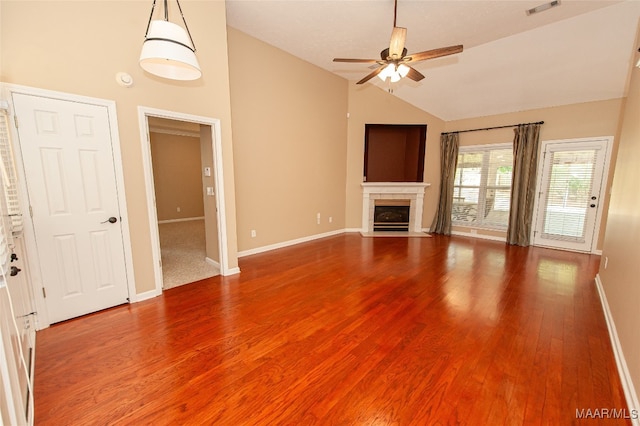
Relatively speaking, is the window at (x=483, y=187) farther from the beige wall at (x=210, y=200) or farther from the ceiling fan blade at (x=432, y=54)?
the beige wall at (x=210, y=200)

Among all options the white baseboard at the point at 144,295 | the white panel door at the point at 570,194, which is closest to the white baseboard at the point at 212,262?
the white baseboard at the point at 144,295

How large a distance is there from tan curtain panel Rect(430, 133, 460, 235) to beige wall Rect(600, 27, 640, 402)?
9.82 ft

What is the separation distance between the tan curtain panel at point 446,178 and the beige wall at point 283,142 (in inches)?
95.3

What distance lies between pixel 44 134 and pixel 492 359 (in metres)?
4.16

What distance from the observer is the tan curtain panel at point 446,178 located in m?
6.16

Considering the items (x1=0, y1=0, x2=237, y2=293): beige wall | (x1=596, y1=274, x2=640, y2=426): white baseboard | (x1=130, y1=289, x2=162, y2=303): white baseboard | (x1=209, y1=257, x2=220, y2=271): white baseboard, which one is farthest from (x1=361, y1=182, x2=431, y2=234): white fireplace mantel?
(x1=130, y1=289, x2=162, y2=303): white baseboard

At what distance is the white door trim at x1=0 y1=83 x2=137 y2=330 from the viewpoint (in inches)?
83.4

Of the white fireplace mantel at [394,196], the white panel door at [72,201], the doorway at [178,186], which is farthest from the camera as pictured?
the white fireplace mantel at [394,196]

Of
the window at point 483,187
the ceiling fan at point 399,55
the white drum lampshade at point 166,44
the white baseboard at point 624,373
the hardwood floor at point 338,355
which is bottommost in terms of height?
the hardwood floor at point 338,355

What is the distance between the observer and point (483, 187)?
5977mm

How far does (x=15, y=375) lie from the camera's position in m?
1.32

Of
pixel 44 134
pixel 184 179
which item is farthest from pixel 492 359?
pixel 184 179

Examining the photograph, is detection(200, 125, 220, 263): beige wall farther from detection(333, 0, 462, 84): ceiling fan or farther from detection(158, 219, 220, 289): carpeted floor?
detection(333, 0, 462, 84): ceiling fan

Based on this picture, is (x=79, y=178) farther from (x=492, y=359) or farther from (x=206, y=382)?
(x=492, y=359)
